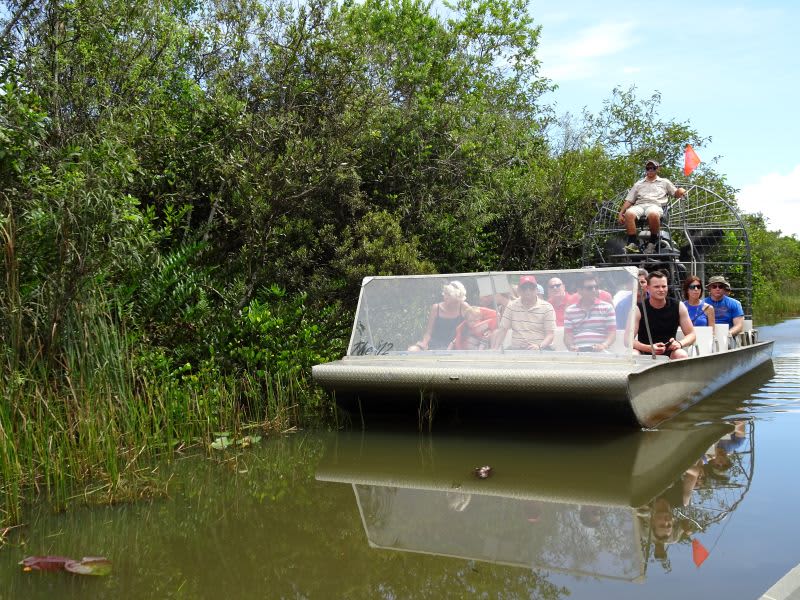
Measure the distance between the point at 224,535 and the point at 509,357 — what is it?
3442 millimetres

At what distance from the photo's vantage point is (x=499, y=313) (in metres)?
7.74

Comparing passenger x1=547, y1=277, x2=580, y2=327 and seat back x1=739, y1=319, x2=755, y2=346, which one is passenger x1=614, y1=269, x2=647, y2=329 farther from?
seat back x1=739, y1=319, x2=755, y2=346

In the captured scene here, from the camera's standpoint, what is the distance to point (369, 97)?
9.79m

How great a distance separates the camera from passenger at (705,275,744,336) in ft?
38.9

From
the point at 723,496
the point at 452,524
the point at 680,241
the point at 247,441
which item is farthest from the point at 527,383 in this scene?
the point at 680,241

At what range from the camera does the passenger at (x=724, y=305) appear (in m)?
11.9

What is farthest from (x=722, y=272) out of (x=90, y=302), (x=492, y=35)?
(x=90, y=302)

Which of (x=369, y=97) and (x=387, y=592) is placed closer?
(x=387, y=592)

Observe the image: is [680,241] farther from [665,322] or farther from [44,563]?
[44,563]

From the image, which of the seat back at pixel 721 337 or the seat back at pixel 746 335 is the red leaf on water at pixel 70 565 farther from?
the seat back at pixel 746 335

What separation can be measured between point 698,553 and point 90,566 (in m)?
3.03

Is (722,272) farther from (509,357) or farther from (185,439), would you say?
(185,439)

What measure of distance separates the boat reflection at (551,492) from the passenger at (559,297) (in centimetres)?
110

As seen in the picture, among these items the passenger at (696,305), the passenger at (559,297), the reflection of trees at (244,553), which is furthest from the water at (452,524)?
the passenger at (696,305)
